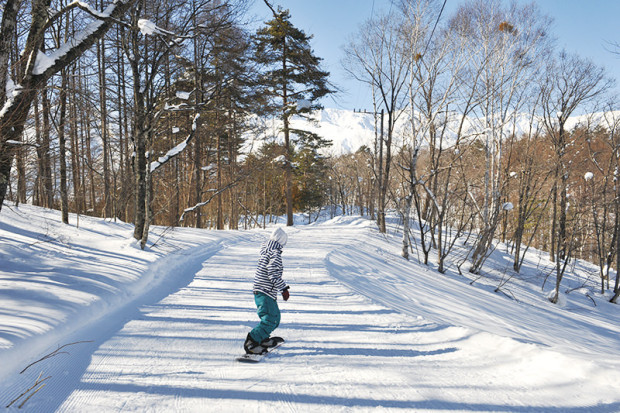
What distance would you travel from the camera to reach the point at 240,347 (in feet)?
12.8

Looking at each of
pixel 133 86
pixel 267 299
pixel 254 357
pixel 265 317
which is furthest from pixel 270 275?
pixel 133 86

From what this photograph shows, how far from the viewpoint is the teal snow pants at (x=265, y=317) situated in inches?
145

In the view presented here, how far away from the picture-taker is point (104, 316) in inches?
197

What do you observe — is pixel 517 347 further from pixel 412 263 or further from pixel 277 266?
pixel 412 263

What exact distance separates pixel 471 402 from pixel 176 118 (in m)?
18.8

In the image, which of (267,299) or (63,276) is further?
(63,276)

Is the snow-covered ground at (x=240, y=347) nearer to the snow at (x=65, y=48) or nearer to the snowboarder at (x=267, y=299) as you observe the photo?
the snowboarder at (x=267, y=299)

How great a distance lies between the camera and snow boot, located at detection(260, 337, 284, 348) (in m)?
3.74

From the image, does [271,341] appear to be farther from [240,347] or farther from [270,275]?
[270,275]

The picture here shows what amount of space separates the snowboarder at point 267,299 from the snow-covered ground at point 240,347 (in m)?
0.22

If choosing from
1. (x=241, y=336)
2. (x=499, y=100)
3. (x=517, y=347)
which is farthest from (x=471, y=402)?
(x=499, y=100)

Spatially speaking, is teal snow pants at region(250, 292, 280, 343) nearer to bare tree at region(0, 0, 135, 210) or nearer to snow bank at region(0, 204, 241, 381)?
snow bank at region(0, 204, 241, 381)

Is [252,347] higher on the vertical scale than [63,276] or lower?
lower

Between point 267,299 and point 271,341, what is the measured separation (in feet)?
1.69
